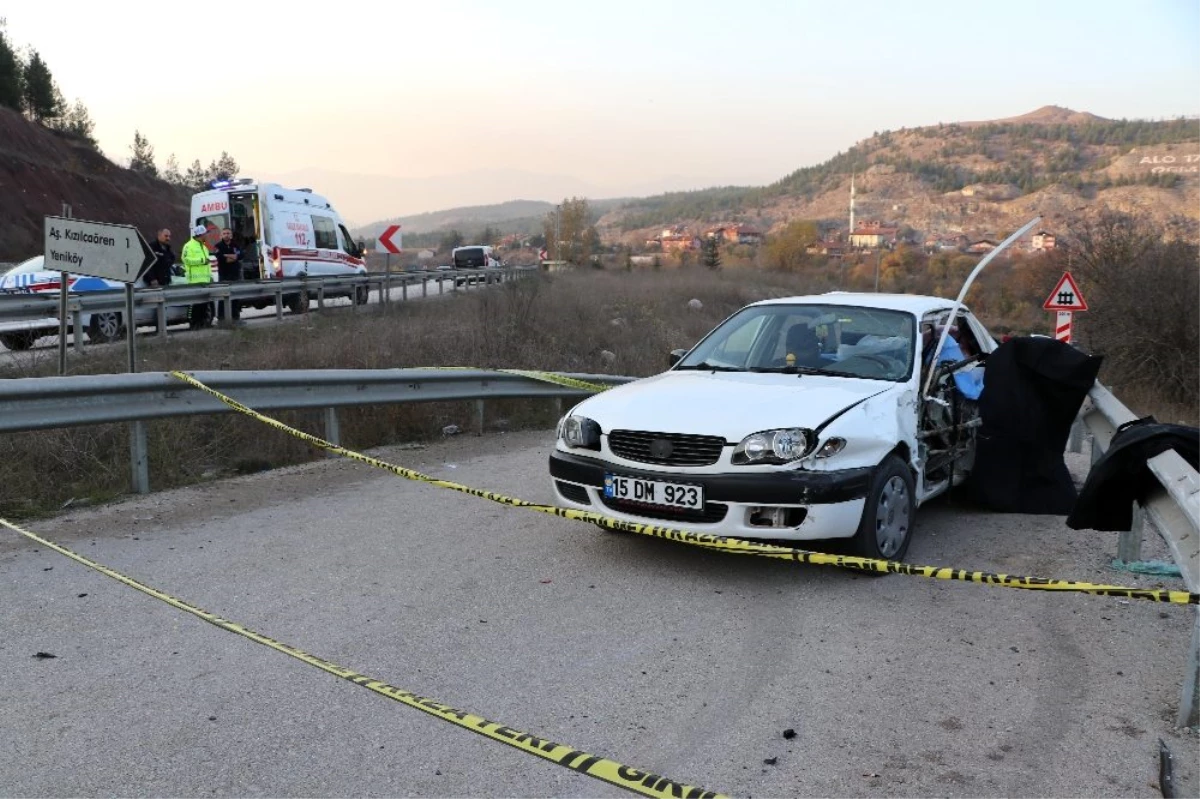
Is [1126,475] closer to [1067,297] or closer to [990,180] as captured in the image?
[1067,297]

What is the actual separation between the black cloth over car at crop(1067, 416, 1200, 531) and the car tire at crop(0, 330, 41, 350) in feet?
48.6

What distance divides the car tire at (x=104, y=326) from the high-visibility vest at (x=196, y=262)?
250 cm

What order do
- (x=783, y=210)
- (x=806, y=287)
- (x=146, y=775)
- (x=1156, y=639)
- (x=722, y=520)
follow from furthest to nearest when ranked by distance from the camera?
(x=783, y=210)
(x=806, y=287)
(x=722, y=520)
(x=1156, y=639)
(x=146, y=775)

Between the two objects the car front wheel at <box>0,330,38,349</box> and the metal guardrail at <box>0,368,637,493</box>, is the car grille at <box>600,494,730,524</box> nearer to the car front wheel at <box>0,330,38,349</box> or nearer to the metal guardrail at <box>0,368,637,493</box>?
the metal guardrail at <box>0,368,637,493</box>

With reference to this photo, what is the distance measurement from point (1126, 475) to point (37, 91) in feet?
229

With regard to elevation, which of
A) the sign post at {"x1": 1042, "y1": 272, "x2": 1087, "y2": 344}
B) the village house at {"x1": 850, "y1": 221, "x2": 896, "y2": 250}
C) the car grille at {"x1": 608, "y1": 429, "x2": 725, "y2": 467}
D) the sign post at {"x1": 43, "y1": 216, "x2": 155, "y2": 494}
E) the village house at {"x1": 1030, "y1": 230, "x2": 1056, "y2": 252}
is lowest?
the car grille at {"x1": 608, "y1": 429, "x2": 725, "y2": 467}

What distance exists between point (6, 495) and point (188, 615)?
2656 millimetres

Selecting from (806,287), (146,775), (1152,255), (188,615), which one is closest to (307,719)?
(146,775)

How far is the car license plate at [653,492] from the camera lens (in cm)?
521

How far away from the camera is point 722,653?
432 cm

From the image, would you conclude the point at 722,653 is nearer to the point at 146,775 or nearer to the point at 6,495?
the point at 146,775

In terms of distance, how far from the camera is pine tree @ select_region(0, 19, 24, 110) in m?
53.8

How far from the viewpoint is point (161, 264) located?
58.6 ft

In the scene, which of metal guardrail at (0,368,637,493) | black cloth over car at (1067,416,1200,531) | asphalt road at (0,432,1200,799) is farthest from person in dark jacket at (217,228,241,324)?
black cloth over car at (1067,416,1200,531)
